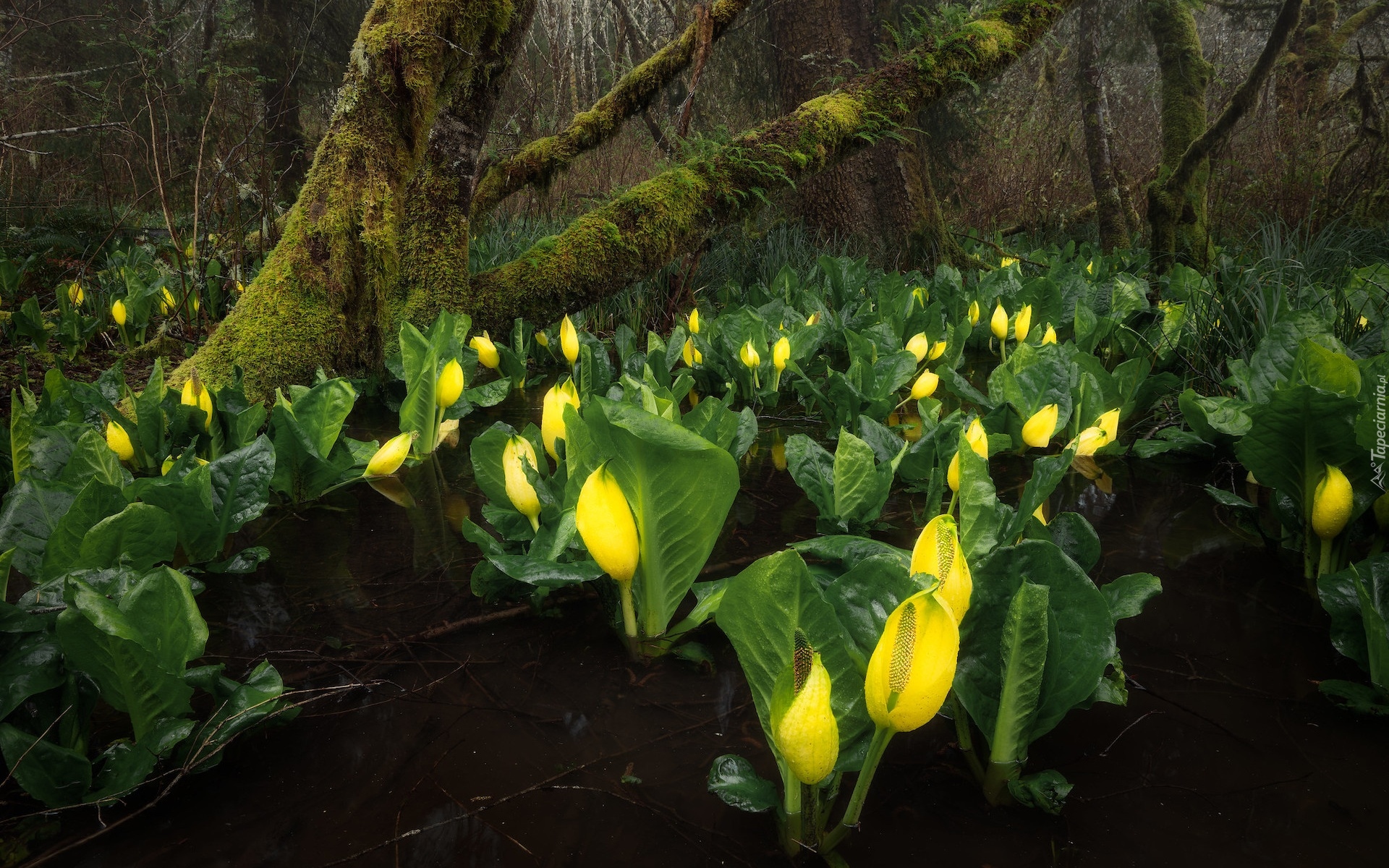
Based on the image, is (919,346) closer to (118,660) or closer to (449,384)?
(449,384)

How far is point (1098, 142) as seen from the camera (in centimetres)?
757

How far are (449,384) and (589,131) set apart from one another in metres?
2.84

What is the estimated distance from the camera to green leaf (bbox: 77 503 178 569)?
135 cm

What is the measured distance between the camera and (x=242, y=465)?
1.82 meters

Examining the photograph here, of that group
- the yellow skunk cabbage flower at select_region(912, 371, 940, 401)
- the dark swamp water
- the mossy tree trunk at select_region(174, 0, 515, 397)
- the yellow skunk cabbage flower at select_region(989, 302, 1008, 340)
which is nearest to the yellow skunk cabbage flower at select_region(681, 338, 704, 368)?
the yellow skunk cabbage flower at select_region(912, 371, 940, 401)

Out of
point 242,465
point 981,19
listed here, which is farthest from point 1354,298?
point 242,465

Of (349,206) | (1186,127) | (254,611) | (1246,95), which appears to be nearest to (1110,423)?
(254,611)

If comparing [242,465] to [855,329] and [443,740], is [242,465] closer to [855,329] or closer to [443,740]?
[443,740]

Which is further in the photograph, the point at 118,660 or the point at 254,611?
the point at 254,611

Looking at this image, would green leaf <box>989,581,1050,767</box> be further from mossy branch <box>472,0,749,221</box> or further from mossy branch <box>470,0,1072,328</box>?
mossy branch <box>472,0,749,221</box>

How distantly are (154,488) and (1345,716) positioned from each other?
6.74 ft

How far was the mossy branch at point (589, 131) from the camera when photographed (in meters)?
4.71

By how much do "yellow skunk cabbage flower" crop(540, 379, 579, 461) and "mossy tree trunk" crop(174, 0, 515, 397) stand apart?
157cm

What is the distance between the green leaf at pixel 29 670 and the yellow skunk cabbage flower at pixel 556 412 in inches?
37.7
